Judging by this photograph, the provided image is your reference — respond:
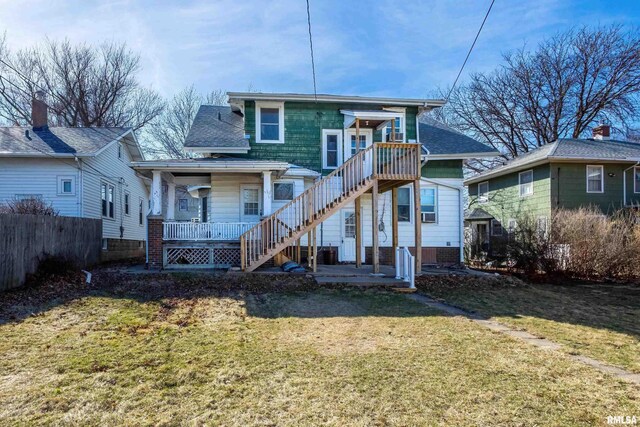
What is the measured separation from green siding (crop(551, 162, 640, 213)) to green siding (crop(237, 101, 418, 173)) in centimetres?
983

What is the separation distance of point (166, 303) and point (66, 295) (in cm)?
230

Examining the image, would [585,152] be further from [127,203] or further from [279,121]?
[127,203]

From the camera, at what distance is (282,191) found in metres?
14.7

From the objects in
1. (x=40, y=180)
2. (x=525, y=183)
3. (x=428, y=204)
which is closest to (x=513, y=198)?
(x=525, y=183)

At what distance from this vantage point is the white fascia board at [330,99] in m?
14.6

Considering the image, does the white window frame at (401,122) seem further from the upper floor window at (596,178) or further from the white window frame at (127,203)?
the white window frame at (127,203)

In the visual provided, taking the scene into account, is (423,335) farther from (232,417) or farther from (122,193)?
(122,193)

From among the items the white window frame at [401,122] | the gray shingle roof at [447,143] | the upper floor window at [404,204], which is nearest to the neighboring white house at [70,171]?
the white window frame at [401,122]

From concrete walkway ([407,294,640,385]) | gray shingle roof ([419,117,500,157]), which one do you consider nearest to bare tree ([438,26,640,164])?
gray shingle roof ([419,117,500,157])

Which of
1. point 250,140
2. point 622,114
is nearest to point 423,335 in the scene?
point 250,140

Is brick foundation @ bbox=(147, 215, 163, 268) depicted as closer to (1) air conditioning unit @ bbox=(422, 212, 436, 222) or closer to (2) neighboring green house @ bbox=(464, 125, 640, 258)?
(1) air conditioning unit @ bbox=(422, 212, 436, 222)

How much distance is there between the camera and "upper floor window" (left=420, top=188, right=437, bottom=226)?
614 inches

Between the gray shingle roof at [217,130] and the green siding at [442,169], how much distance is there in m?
6.78

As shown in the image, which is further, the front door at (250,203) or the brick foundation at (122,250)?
the brick foundation at (122,250)
